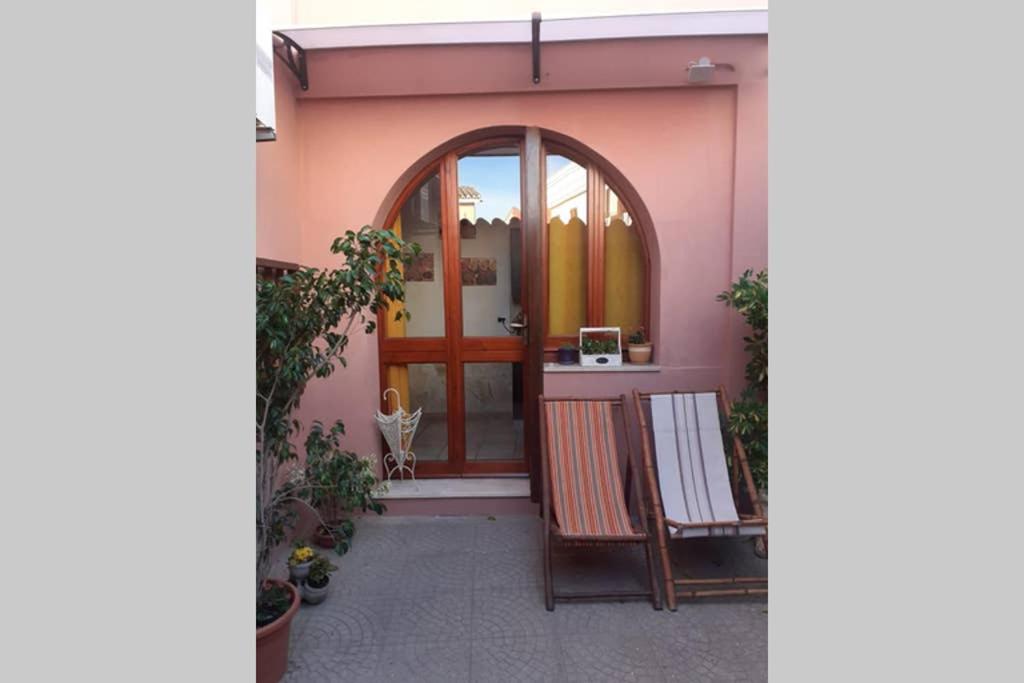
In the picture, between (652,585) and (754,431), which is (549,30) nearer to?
(754,431)

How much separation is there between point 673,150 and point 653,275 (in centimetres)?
94

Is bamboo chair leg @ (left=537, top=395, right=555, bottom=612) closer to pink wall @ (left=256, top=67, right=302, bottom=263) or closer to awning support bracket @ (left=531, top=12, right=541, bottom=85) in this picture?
pink wall @ (left=256, top=67, right=302, bottom=263)

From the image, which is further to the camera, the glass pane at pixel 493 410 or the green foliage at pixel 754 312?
the glass pane at pixel 493 410

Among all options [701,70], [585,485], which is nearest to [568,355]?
[585,485]

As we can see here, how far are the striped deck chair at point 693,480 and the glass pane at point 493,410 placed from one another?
1142mm

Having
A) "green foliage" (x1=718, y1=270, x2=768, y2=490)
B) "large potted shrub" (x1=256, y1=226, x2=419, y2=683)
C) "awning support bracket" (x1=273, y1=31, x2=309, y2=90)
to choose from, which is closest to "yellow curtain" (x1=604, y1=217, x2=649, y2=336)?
"green foliage" (x1=718, y1=270, x2=768, y2=490)

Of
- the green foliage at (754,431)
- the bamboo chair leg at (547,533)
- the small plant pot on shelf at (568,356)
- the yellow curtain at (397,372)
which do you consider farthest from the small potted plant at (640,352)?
the yellow curtain at (397,372)

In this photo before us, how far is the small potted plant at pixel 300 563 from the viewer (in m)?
3.27

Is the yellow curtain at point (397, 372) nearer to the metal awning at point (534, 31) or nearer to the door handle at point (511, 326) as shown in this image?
the door handle at point (511, 326)

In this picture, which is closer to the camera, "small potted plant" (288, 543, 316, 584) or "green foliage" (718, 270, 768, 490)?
"small potted plant" (288, 543, 316, 584)

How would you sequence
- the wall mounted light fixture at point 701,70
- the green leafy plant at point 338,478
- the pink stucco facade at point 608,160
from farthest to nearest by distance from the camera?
the pink stucco facade at point 608,160 < the wall mounted light fixture at point 701,70 < the green leafy plant at point 338,478

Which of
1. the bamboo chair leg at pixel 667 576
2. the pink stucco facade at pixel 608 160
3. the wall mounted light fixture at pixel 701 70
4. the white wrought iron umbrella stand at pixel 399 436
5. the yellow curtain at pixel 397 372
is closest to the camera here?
the bamboo chair leg at pixel 667 576

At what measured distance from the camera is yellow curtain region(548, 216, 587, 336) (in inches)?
181

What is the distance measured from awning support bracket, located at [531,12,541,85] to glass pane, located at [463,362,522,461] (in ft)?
7.09
